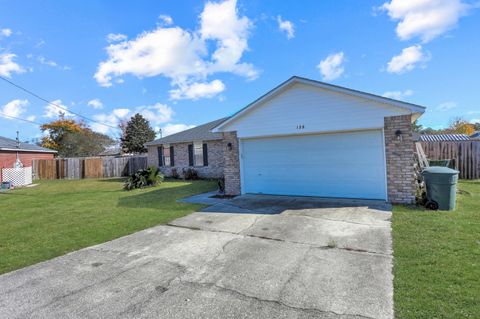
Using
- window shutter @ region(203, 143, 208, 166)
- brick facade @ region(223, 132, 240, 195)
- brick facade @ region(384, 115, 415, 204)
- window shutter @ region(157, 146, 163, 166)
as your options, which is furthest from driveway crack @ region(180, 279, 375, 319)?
window shutter @ region(157, 146, 163, 166)

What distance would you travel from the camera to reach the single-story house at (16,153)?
20.4 metres

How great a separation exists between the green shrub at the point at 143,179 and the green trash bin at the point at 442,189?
41.9ft

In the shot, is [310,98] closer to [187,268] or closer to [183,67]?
[187,268]

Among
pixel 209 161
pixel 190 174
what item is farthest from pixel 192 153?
pixel 209 161

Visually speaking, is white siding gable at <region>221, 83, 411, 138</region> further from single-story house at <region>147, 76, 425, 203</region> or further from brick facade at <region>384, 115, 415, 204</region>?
brick facade at <region>384, 115, 415, 204</region>

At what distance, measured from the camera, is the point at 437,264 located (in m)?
3.73

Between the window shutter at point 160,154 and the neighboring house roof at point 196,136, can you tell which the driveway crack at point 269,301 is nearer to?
the neighboring house roof at point 196,136

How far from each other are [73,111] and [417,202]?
102ft

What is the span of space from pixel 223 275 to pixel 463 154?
14.3 meters

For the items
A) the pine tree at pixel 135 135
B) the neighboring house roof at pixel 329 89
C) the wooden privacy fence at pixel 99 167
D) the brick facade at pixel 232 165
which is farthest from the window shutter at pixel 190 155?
the pine tree at pixel 135 135

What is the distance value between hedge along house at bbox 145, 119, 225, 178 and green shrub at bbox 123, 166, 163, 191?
3.47 metres

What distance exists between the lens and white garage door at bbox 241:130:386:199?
812cm

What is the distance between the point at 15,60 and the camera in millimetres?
16484

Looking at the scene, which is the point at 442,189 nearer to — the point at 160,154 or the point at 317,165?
Result: the point at 317,165
